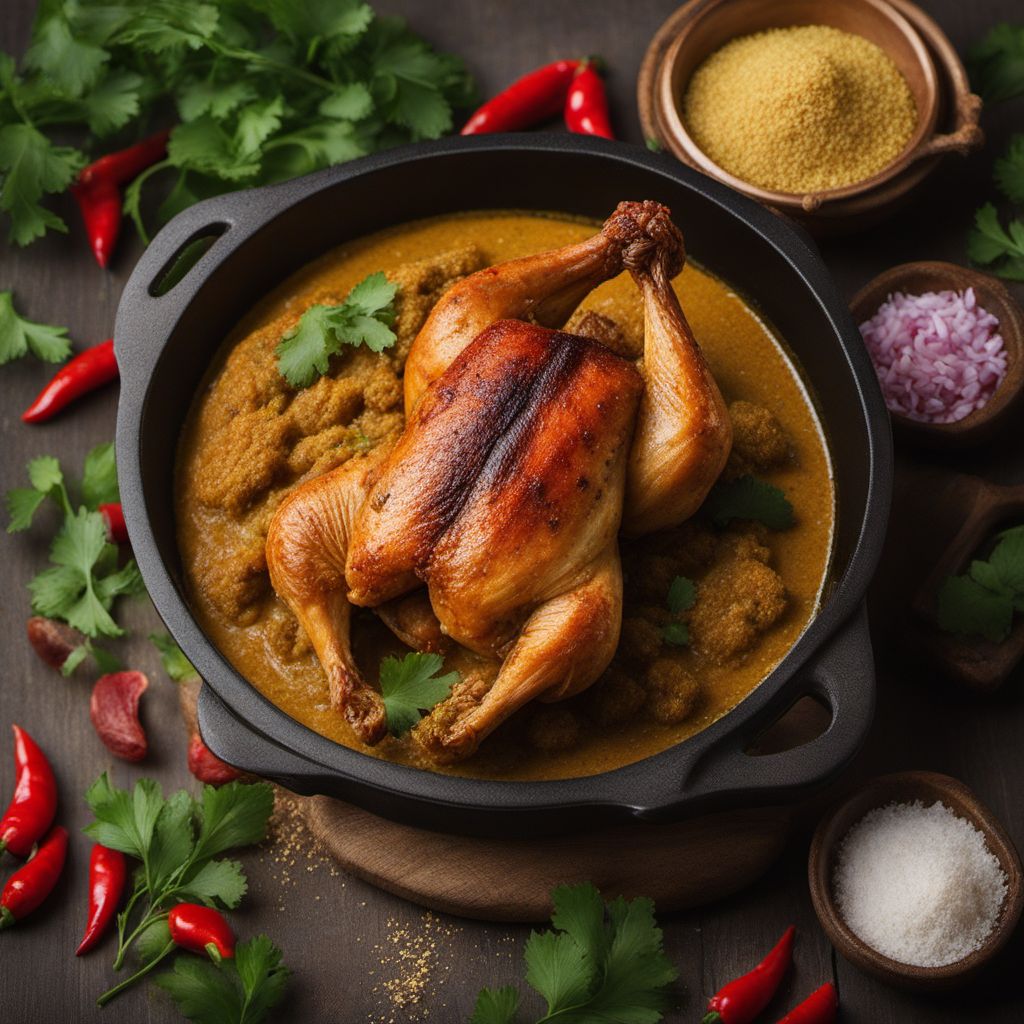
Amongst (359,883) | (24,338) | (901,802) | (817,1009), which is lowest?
(817,1009)

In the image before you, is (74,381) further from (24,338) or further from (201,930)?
(201,930)

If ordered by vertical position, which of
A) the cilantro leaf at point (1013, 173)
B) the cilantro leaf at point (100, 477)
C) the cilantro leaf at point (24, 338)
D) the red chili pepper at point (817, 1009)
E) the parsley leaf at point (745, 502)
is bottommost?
the red chili pepper at point (817, 1009)

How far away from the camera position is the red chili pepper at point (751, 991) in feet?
12.6

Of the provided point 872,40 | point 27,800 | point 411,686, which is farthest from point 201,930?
point 872,40

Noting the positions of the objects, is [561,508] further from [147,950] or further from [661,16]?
[661,16]

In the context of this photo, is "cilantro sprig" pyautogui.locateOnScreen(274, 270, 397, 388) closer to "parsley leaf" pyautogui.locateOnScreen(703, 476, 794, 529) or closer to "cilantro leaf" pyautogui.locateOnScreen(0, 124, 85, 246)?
"parsley leaf" pyautogui.locateOnScreen(703, 476, 794, 529)

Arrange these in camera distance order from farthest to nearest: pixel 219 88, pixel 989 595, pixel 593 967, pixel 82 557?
pixel 219 88, pixel 82 557, pixel 989 595, pixel 593 967

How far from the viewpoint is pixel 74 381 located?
465 cm

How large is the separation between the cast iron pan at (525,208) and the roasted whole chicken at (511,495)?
0.66 feet

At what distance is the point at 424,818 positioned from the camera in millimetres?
3566

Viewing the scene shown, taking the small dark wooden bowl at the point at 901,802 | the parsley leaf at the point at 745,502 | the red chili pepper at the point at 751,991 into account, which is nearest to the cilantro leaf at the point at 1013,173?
the parsley leaf at the point at 745,502

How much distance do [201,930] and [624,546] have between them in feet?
5.33

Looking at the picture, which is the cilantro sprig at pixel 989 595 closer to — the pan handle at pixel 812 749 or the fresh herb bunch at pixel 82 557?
the pan handle at pixel 812 749

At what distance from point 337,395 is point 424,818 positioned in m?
1.19
